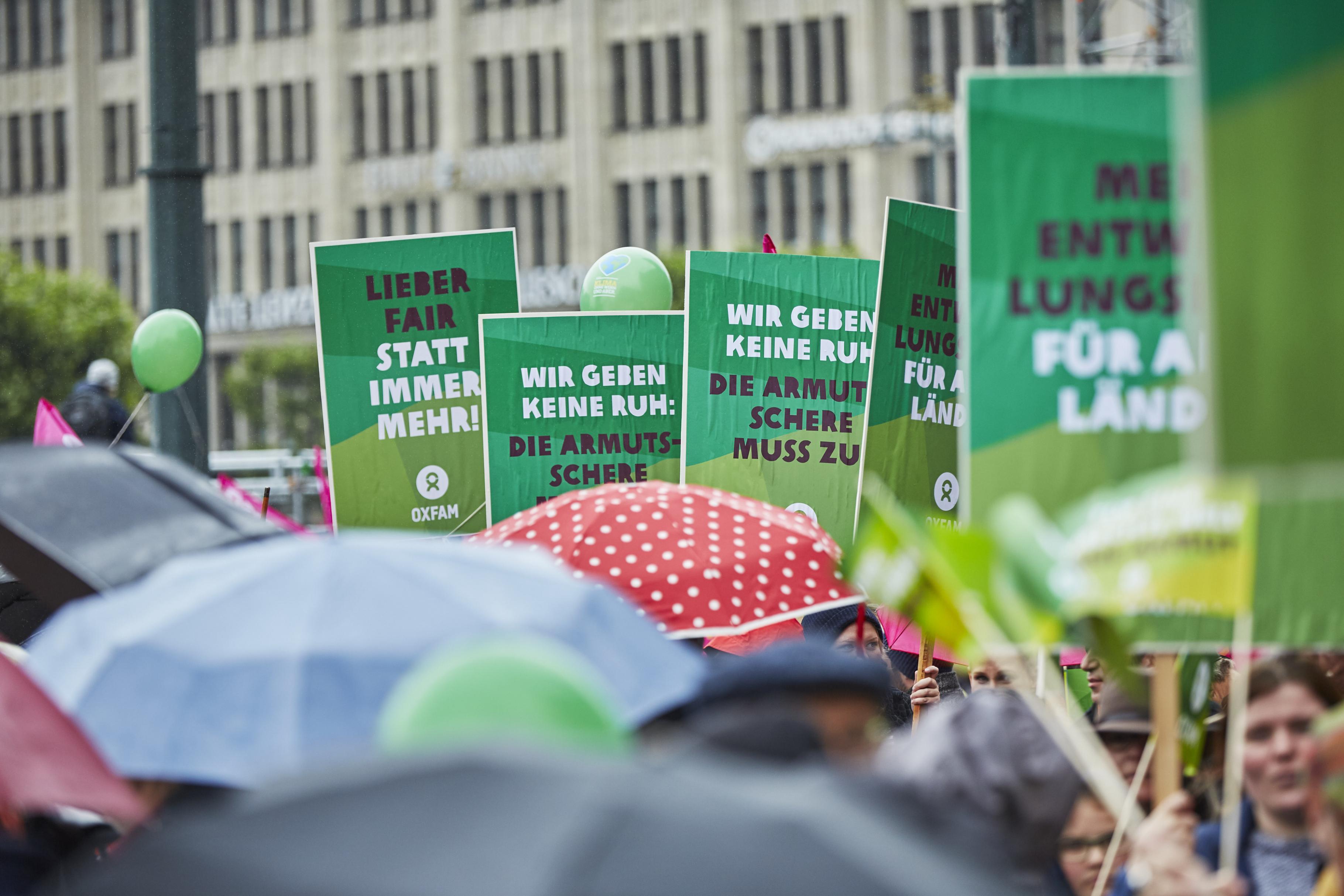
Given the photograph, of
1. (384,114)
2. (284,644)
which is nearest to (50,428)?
(284,644)

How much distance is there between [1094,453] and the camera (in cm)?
342

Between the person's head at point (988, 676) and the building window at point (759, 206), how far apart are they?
41.9 m

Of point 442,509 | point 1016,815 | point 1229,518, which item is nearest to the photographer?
point 1016,815

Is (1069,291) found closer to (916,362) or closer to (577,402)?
(916,362)

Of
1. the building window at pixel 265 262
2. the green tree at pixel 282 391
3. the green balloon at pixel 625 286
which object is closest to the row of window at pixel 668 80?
the green tree at pixel 282 391

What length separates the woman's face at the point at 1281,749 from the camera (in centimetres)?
305

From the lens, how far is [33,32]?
5450cm

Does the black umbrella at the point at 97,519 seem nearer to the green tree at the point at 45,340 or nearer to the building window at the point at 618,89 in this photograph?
the green tree at the point at 45,340

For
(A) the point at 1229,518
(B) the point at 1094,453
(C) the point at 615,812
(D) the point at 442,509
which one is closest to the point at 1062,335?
(B) the point at 1094,453

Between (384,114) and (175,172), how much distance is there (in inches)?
1776

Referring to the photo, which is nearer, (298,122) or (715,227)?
(715,227)

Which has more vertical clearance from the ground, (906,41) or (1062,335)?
(906,41)

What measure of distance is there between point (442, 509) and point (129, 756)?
398cm

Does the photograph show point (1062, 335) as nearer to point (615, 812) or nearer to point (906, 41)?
point (615, 812)
